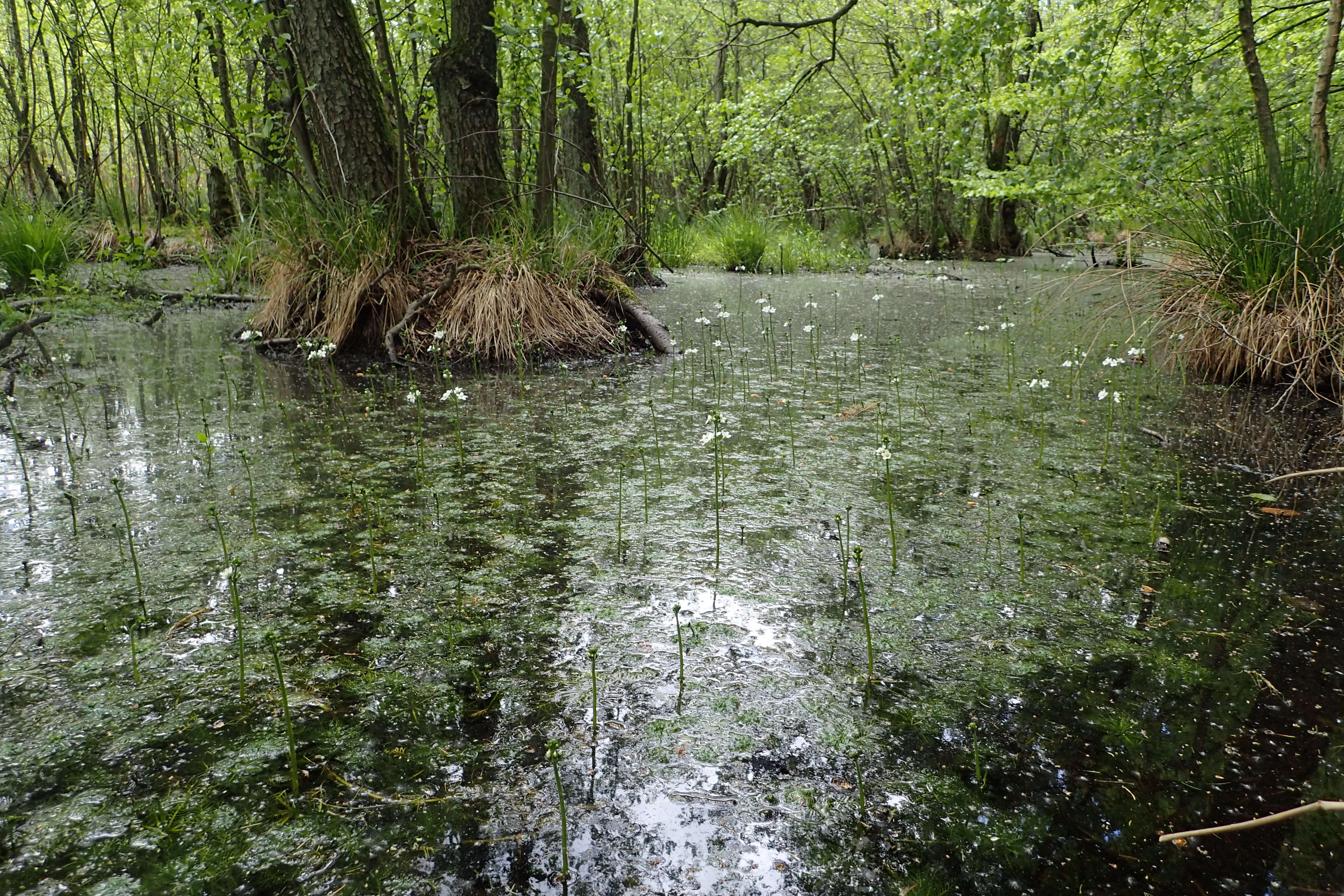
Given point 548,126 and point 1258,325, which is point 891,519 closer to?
point 1258,325

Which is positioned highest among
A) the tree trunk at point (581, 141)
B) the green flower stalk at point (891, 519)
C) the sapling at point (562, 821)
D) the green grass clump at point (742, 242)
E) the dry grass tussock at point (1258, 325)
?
the tree trunk at point (581, 141)

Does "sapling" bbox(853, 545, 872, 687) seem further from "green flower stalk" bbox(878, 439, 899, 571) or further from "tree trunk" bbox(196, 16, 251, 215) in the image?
"tree trunk" bbox(196, 16, 251, 215)

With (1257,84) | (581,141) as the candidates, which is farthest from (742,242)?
(1257,84)

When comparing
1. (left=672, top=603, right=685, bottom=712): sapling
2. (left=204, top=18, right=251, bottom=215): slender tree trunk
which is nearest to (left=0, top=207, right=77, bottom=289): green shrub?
(left=204, top=18, right=251, bottom=215): slender tree trunk

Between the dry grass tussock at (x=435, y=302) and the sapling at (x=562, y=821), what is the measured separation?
12.4 ft

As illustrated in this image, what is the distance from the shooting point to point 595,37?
5.50m

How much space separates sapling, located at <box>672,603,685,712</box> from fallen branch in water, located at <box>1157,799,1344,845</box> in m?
0.85

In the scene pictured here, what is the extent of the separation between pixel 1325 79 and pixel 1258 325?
1.53 m

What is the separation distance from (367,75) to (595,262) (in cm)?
183

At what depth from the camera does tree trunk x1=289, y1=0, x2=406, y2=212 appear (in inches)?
186

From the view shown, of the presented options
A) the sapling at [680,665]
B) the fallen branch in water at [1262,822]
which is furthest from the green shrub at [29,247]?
the fallen branch in water at [1262,822]

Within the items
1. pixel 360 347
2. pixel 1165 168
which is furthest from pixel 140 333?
pixel 1165 168

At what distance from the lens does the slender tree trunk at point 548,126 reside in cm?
501

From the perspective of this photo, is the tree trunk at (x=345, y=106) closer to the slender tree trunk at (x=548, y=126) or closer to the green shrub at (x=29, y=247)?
the slender tree trunk at (x=548, y=126)
